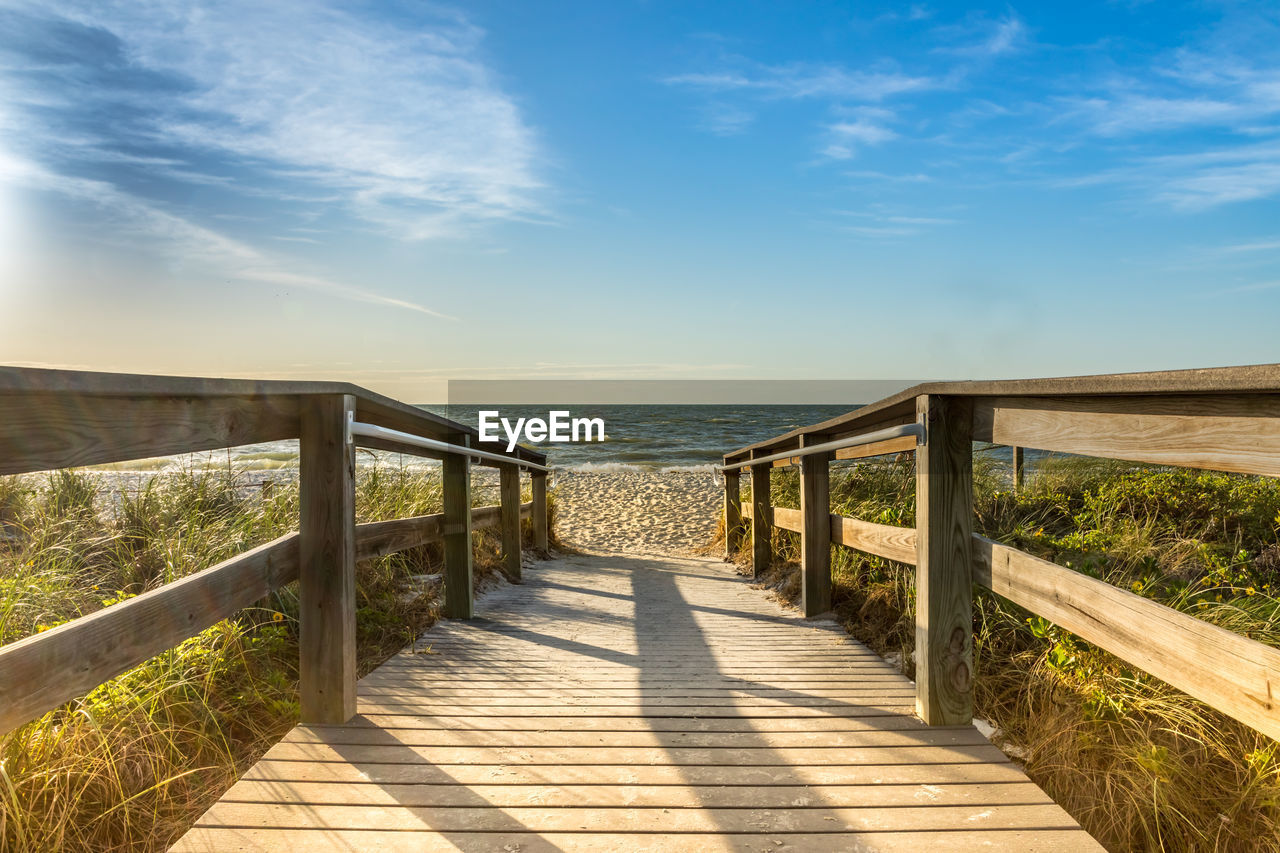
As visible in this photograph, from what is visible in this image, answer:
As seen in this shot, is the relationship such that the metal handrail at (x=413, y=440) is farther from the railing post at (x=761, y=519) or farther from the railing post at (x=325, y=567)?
the railing post at (x=761, y=519)

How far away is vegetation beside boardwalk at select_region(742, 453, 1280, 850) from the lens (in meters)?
2.40

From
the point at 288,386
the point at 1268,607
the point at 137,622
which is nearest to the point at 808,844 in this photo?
the point at 137,622

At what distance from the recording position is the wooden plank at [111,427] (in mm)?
1531

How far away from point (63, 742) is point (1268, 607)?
4.89m

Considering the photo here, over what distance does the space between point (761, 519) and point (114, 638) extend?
5.24m

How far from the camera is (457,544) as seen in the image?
4.63 metres

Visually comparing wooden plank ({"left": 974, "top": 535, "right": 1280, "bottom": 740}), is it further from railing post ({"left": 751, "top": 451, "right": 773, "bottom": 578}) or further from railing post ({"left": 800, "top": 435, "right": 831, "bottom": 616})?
railing post ({"left": 751, "top": 451, "right": 773, "bottom": 578})

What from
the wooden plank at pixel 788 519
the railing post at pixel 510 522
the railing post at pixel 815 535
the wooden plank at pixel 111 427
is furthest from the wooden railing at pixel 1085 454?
the railing post at pixel 510 522

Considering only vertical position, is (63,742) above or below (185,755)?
above

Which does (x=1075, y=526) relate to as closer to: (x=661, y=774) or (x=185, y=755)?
(x=661, y=774)

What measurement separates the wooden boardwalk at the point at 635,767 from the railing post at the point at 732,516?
4831 mm

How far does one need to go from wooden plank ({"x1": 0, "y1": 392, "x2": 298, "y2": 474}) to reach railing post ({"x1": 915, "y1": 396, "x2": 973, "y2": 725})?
228 cm

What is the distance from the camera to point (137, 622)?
6.20ft

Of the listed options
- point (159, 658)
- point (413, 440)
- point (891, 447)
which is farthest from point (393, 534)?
point (891, 447)
